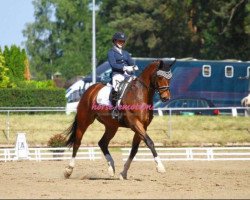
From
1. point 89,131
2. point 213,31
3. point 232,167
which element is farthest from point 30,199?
point 213,31

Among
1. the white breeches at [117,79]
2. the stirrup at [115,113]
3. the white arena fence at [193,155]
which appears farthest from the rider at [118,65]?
the white arena fence at [193,155]

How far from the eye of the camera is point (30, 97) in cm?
3916

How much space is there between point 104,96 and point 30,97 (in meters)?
21.7

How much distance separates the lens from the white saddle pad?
17714 mm

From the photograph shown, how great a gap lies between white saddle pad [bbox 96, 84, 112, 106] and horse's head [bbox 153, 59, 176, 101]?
1.31 metres

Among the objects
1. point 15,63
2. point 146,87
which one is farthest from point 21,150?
point 15,63

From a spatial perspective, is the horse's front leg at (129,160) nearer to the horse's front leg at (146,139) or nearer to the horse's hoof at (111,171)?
the horse's front leg at (146,139)

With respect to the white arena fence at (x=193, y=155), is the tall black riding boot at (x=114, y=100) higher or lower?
higher

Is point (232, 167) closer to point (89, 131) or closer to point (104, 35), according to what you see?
point (89, 131)

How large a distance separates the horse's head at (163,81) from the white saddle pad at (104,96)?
1.31m

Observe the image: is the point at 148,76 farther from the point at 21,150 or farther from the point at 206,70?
the point at 206,70

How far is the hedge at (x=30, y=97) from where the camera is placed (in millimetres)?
38719

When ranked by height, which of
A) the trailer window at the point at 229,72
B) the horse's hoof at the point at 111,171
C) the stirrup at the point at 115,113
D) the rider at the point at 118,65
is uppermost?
the rider at the point at 118,65

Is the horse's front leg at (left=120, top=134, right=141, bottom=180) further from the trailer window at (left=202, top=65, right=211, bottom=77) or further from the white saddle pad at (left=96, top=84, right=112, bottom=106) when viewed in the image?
the trailer window at (left=202, top=65, right=211, bottom=77)
